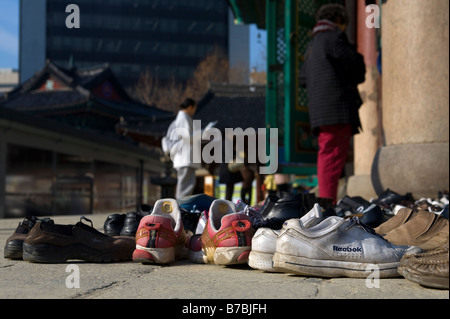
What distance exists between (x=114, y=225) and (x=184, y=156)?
10.0 feet

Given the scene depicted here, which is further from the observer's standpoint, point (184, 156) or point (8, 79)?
point (8, 79)

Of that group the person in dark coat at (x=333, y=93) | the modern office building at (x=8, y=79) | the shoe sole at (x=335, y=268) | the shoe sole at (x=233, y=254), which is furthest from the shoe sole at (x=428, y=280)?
the modern office building at (x=8, y=79)

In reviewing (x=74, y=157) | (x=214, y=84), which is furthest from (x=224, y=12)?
(x=74, y=157)

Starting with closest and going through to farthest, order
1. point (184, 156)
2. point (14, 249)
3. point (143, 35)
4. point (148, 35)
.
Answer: point (14, 249) < point (184, 156) < point (143, 35) < point (148, 35)

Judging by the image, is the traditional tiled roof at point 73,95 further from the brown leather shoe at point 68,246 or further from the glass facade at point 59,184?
the brown leather shoe at point 68,246

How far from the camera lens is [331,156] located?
15.6 feet

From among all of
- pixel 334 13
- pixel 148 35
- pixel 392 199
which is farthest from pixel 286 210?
pixel 148 35

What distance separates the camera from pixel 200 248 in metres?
2.58

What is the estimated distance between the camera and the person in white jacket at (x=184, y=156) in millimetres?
6262

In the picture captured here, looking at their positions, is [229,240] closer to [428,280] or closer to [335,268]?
[335,268]

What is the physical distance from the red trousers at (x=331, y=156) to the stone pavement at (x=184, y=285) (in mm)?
2519

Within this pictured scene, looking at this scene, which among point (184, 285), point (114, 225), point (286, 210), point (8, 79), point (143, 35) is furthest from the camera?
point (8, 79)
